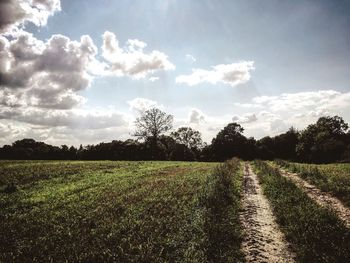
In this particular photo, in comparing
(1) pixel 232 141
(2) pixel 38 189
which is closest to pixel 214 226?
(2) pixel 38 189

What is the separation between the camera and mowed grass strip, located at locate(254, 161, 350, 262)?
8680 millimetres

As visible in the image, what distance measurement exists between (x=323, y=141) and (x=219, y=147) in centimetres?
3645

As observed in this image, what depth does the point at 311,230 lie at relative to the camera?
10672 mm

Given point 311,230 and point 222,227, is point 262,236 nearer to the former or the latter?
point 222,227

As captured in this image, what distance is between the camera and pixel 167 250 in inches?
387

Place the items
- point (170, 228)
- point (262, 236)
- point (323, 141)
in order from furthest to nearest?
point (323, 141), point (170, 228), point (262, 236)

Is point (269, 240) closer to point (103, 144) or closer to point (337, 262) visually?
point (337, 262)

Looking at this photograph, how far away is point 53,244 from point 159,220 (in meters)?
4.40

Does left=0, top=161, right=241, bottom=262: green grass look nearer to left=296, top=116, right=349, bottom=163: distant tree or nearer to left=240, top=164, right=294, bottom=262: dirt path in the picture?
left=240, top=164, right=294, bottom=262: dirt path

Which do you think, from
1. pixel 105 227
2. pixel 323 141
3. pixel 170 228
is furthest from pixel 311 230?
pixel 323 141

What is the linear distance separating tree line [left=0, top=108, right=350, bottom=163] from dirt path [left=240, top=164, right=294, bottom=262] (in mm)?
65518

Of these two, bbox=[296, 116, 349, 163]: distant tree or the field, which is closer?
the field

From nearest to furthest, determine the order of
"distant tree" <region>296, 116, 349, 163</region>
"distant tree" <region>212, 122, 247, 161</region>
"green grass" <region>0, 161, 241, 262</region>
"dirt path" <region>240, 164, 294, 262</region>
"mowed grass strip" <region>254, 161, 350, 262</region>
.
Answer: "mowed grass strip" <region>254, 161, 350, 262</region> → "dirt path" <region>240, 164, 294, 262</region> → "green grass" <region>0, 161, 241, 262</region> → "distant tree" <region>296, 116, 349, 163</region> → "distant tree" <region>212, 122, 247, 161</region>

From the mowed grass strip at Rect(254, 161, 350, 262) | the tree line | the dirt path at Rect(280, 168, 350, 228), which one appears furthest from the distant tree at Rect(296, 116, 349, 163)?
the mowed grass strip at Rect(254, 161, 350, 262)
